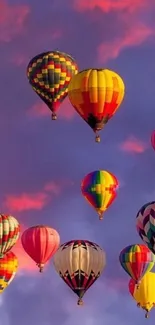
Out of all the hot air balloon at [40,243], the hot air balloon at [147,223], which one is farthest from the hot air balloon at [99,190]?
the hot air balloon at [147,223]

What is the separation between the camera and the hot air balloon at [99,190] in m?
64.6

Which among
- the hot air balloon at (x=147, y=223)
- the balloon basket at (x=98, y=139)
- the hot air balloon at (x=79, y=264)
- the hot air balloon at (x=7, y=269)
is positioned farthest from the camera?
the hot air balloon at (x=7, y=269)

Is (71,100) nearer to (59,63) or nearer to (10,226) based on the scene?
(59,63)

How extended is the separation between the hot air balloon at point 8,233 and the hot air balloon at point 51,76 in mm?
7902

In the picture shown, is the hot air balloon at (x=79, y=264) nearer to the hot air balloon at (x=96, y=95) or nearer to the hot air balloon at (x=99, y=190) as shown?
the hot air balloon at (x=99, y=190)

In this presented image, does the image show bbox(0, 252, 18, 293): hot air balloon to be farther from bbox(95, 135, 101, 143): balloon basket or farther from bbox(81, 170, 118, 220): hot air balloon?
bbox(95, 135, 101, 143): balloon basket

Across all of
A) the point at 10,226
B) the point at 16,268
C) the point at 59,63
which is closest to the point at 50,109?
the point at 59,63

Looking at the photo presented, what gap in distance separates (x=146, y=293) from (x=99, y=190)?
30.9ft

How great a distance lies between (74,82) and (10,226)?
11.8m

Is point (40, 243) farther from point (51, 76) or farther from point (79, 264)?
point (51, 76)

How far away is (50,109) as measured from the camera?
62.8 meters

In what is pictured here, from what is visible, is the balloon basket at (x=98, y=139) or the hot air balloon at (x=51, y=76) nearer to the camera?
the balloon basket at (x=98, y=139)

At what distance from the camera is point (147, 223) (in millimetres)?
58219

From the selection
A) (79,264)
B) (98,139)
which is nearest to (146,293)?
Result: (79,264)
